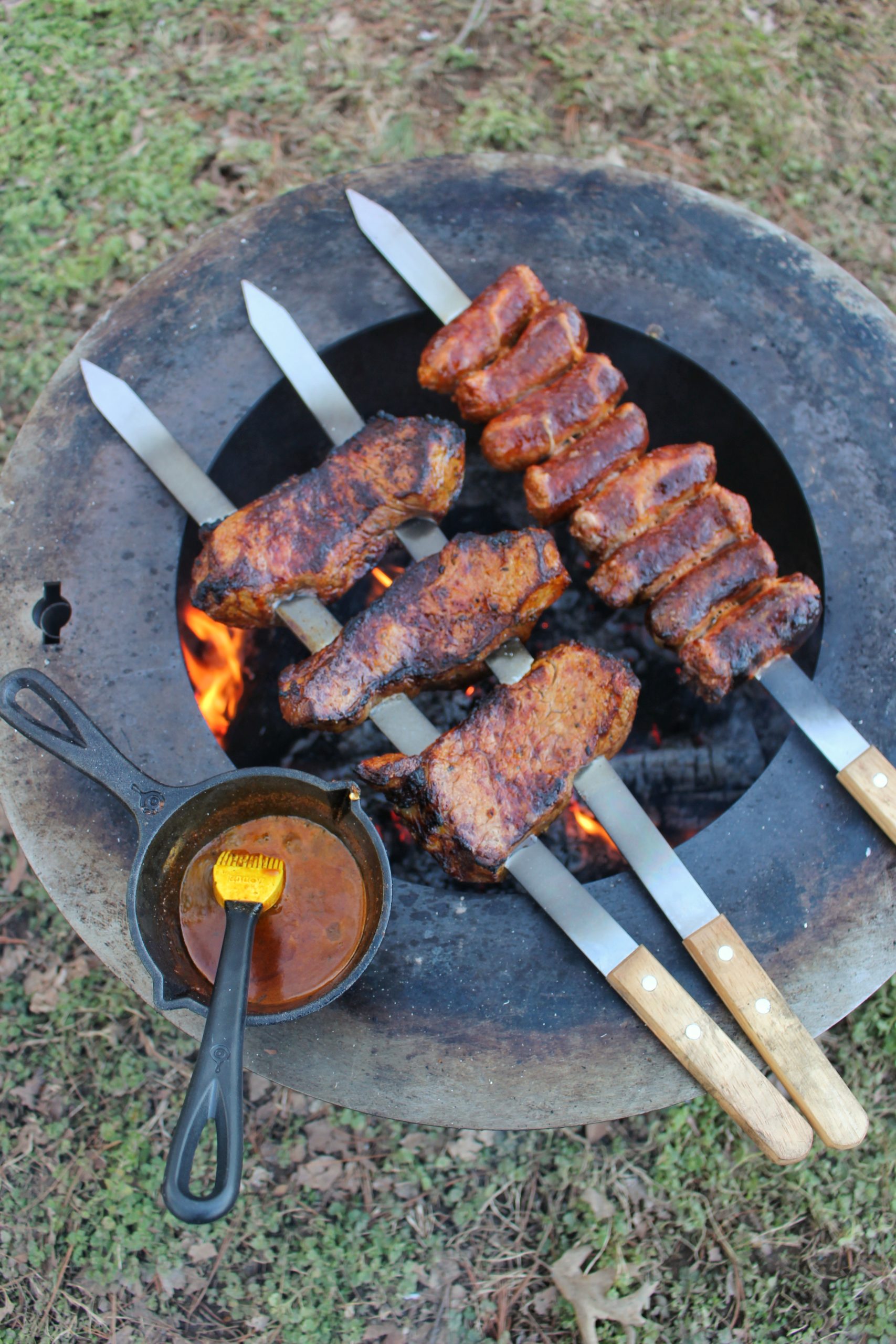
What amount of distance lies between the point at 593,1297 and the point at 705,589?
239 cm

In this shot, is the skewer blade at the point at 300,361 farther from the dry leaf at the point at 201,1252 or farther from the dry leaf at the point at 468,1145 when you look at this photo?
the dry leaf at the point at 201,1252

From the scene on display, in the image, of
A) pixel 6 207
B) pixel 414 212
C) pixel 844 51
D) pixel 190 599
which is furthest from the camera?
pixel 844 51

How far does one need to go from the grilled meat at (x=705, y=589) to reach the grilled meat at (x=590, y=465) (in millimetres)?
405

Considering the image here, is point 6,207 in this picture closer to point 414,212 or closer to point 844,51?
point 414,212

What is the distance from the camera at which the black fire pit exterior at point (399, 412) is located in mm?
2371

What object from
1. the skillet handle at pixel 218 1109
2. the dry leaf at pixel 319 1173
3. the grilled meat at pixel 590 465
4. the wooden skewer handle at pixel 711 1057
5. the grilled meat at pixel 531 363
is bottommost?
the dry leaf at pixel 319 1173

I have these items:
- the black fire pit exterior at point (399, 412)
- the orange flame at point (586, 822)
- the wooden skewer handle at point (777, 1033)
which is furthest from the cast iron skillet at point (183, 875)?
the orange flame at point (586, 822)

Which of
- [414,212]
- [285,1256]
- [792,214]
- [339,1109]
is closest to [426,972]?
[339,1109]

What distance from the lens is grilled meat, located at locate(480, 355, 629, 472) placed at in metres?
2.82

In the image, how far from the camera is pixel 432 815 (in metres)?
2.47

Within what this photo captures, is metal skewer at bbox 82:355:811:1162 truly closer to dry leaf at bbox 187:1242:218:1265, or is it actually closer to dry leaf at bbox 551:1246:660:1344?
dry leaf at bbox 551:1246:660:1344

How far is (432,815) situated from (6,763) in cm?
124

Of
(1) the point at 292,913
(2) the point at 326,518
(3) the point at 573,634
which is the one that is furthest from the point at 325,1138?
(2) the point at 326,518

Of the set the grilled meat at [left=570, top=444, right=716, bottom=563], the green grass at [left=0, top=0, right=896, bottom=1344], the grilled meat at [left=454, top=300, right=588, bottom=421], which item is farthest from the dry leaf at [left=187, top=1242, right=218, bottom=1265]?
the grilled meat at [left=454, top=300, right=588, bottom=421]
